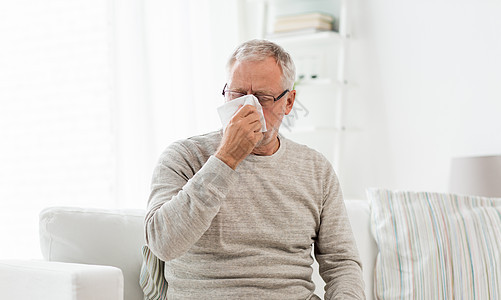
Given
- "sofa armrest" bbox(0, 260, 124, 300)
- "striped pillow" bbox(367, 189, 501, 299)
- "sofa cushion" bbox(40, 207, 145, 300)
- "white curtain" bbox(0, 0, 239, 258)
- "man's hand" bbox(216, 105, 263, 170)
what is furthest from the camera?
"white curtain" bbox(0, 0, 239, 258)

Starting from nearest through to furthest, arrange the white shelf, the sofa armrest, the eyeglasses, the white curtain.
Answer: the sofa armrest, the eyeglasses, the white curtain, the white shelf

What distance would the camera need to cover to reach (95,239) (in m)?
1.74

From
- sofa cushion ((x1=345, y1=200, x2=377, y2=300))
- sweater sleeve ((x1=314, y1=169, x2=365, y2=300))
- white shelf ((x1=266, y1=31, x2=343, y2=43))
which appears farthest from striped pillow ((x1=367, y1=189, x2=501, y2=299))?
white shelf ((x1=266, y1=31, x2=343, y2=43))

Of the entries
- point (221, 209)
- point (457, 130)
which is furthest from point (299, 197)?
point (457, 130)

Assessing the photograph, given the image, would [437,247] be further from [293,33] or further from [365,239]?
[293,33]

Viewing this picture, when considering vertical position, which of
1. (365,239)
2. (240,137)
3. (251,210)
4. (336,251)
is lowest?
(365,239)

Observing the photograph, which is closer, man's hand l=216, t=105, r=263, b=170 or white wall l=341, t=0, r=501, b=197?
man's hand l=216, t=105, r=263, b=170

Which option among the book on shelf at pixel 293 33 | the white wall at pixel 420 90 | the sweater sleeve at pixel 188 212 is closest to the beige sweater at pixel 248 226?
the sweater sleeve at pixel 188 212

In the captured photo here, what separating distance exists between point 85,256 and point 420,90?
1.93 meters

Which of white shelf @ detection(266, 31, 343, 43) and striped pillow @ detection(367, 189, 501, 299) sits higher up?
white shelf @ detection(266, 31, 343, 43)

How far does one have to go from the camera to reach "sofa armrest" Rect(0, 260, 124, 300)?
1357 millimetres

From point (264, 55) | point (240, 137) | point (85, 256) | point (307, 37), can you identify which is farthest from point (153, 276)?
point (307, 37)

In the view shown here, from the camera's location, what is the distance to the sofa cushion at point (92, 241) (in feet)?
5.65

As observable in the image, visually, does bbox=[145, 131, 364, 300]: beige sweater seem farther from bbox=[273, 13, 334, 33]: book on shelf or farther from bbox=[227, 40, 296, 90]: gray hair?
bbox=[273, 13, 334, 33]: book on shelf
